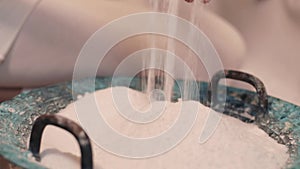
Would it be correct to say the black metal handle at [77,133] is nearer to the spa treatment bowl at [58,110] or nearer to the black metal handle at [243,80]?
the spa treatment bowl at [58,110]

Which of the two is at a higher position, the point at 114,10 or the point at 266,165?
the point at 114,10

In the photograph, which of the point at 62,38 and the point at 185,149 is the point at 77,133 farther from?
the point at 62,38

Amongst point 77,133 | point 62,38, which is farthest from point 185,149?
point 62,38

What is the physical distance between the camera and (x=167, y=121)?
0.39 meters

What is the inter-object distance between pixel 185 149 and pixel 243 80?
109mm

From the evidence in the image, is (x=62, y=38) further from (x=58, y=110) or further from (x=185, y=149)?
(x=185, y=149)

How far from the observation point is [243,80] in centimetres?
43

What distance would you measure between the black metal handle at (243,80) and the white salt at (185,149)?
0.03 metres

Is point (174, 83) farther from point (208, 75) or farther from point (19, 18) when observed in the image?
point (19, 18)

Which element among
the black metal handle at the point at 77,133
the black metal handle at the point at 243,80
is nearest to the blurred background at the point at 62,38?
the black metal handle at the point at 243,80

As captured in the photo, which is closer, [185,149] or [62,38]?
[185,149]

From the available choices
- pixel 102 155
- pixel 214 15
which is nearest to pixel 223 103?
pixel 102 155

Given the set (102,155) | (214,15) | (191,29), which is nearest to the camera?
(102,155)

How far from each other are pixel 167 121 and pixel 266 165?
0.30 feet
